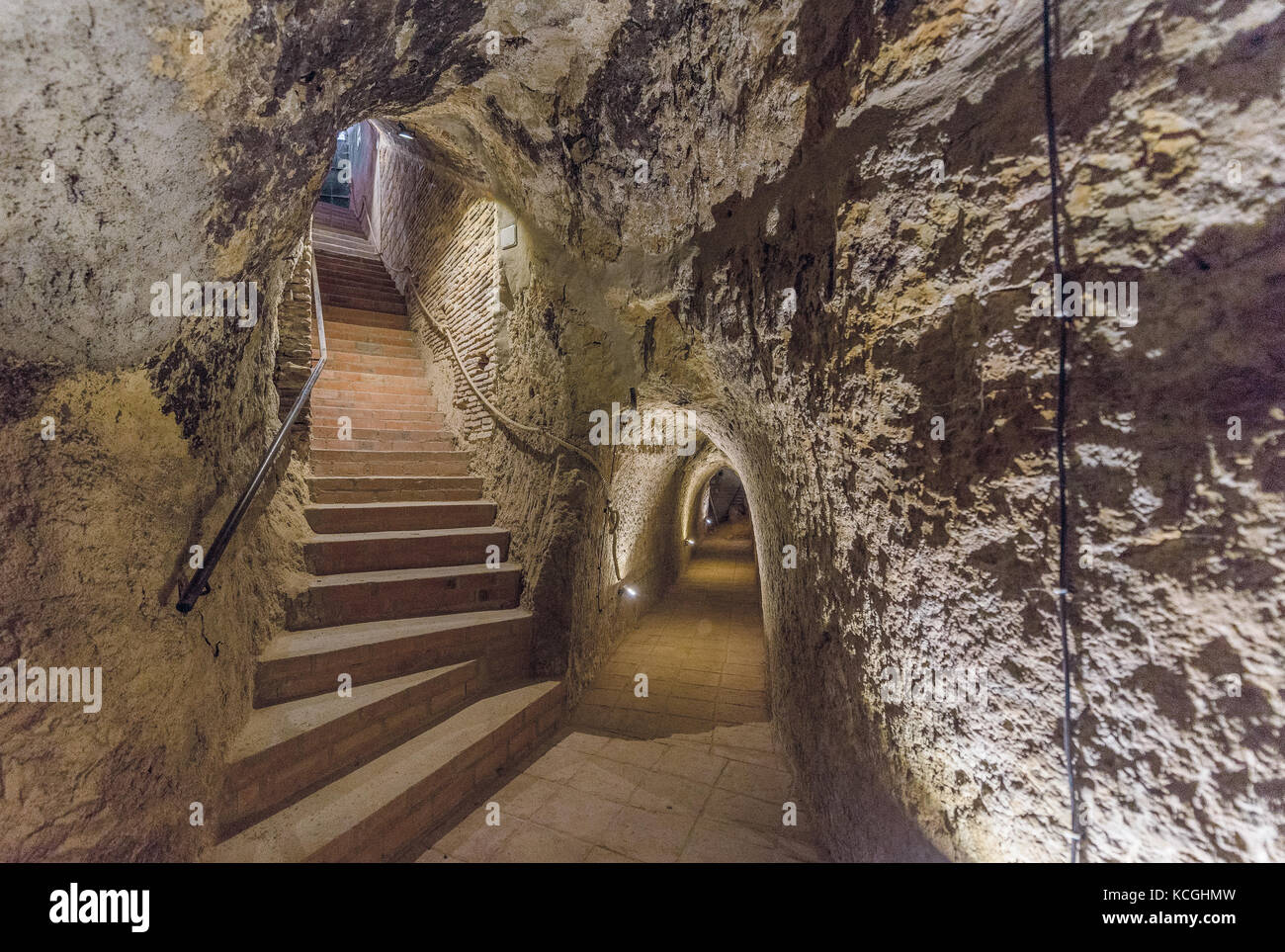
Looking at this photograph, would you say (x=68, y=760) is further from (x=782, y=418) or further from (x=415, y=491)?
(x=415, y=491)

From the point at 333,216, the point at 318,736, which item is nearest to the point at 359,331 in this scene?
the point at 318,736

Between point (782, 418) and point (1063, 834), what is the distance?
184 centimetres

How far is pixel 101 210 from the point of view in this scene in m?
1.58

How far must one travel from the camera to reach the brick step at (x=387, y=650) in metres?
2.97

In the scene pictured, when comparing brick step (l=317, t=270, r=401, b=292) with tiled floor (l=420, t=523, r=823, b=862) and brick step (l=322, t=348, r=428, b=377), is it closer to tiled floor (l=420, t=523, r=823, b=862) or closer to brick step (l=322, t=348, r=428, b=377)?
brick step (l=322, t=348, r=428, b=377)

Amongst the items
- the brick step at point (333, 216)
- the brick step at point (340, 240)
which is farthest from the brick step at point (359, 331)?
the brick step at point (333, 216)

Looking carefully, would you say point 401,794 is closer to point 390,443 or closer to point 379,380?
point 390,443

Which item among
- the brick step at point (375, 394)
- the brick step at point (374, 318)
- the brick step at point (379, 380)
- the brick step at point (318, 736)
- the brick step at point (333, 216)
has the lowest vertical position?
the brick step at point (318, 736)

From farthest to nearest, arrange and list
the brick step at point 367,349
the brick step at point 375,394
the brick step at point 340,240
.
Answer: the brick step at point 340,240, the brick step at point 367,349, the brick step at point 375,394

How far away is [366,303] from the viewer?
7.90 m

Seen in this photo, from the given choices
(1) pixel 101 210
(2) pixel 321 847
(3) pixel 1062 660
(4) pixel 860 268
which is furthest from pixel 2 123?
(3) pixel 1062 660

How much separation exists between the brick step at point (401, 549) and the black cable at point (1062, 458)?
416cm

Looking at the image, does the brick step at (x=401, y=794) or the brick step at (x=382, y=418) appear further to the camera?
the brick step at (x=382, y=418)

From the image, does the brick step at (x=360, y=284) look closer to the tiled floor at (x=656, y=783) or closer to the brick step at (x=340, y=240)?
the brick step at (x=340, y=240)
